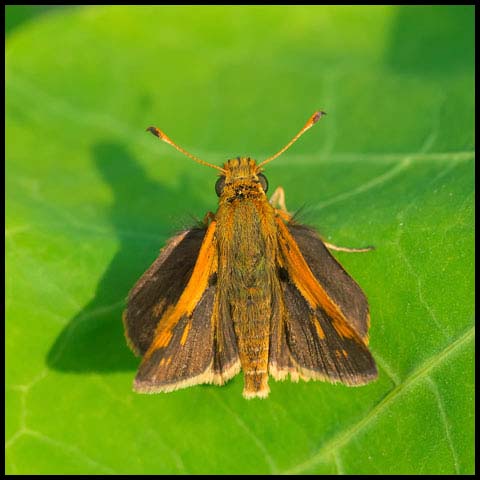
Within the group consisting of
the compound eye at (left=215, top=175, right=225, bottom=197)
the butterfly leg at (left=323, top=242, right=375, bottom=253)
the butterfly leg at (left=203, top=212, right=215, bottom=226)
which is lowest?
the butterfly leg at (left=323, top=242, right=375, bottom=253)

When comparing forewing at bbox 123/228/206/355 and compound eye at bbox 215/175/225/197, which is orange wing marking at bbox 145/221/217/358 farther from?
compound eye at bbox 215/175/225/197

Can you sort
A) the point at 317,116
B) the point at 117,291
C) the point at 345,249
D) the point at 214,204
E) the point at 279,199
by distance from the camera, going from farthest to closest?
1. the point at 214,204
2. the point at 279,199
3. the point at 317,116
4. the point at 117,291
5. the point at 345,249

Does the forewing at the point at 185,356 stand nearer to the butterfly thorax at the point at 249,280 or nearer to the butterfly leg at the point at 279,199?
the butterfly thorax at the point at 249,280

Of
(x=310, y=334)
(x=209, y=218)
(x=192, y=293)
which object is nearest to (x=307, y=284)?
(x=310, y=334)

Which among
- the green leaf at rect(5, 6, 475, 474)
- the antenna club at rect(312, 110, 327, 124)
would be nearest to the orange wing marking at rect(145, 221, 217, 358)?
the green leaf at rect(5, 6, 475, 474)

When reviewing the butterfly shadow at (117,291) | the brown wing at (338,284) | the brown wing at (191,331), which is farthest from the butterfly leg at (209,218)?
the brown wing at (338,284)

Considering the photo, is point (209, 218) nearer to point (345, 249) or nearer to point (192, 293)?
point (192, 293)
